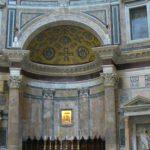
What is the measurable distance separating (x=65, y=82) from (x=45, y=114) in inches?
93.4

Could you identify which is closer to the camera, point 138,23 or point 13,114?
point 13,114

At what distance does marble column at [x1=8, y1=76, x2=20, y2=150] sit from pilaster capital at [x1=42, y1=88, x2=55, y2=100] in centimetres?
292

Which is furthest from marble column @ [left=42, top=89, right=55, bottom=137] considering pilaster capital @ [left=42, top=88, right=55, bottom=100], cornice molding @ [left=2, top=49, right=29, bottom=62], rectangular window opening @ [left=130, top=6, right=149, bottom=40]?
rectangular window opening @ [left=130, top=6, right=149, bottom=40]

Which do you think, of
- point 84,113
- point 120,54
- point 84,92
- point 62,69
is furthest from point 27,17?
point 84,113

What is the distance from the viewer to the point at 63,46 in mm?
24859

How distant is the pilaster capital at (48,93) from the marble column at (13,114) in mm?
2920

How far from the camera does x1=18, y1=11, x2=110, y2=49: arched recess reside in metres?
22.9

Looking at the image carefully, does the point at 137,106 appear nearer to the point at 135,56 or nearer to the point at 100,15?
the point at 135,56

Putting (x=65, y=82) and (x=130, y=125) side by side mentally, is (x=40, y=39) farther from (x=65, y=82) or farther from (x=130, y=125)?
(x=130, y=125)

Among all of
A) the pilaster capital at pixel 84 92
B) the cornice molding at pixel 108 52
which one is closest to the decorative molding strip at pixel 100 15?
the cornice molding at pixel 108 52

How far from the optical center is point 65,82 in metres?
24.8

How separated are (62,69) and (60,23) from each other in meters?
2.95

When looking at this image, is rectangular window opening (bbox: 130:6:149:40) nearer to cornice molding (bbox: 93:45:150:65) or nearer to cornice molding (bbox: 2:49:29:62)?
cornice molding (bbox: 93:45:150:65)

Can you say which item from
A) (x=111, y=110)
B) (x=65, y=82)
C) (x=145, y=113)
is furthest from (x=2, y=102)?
(x=145, y=113)
